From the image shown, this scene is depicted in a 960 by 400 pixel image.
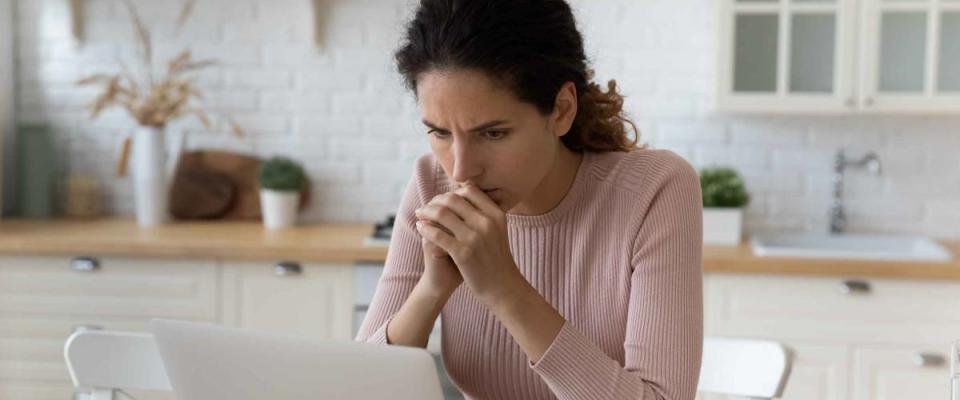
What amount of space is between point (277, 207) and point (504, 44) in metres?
2.41

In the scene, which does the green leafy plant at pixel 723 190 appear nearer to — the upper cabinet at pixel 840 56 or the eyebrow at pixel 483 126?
the upper cabinet at pixel 840 56

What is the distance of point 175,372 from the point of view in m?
1.29

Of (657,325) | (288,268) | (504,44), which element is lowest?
(288,268)

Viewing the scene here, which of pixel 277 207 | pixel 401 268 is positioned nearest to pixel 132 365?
pixel 401 268

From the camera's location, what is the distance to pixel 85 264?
11.7 ft

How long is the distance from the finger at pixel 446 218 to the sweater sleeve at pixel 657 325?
186 mm

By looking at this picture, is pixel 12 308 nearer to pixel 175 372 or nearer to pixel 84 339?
pixel 84 339

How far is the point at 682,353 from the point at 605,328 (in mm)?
194

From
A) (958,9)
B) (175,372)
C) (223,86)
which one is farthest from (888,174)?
(175,372)

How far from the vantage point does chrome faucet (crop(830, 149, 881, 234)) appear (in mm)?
3869

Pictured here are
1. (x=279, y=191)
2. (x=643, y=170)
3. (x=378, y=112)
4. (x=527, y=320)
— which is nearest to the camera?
(x=527, y=320)

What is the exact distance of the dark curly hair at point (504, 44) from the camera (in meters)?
1.65

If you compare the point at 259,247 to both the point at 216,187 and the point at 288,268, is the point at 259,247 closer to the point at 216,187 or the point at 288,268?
the point at 288,268

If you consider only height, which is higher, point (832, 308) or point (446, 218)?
point (446, 218)
